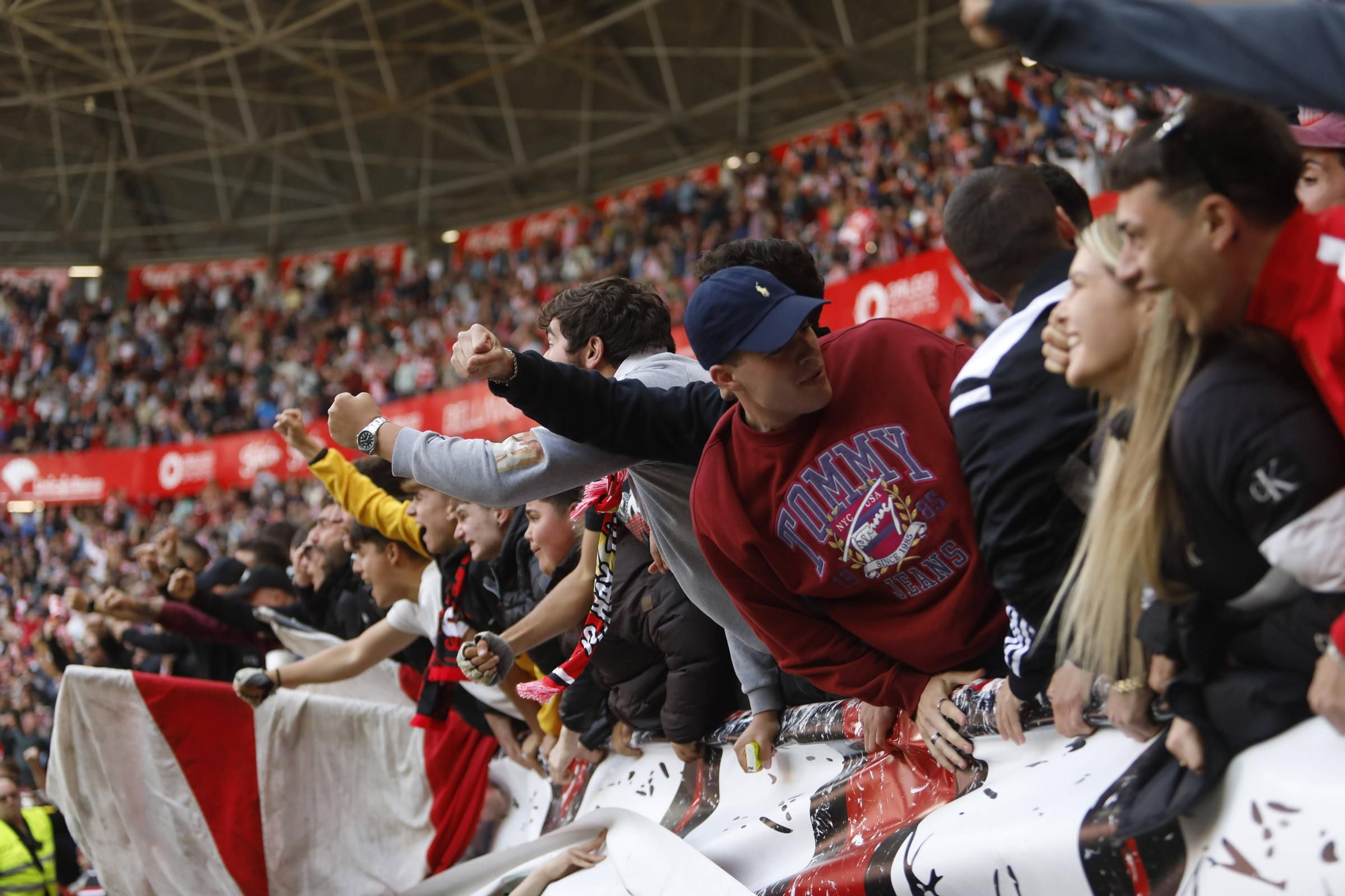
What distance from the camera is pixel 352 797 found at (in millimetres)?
4555

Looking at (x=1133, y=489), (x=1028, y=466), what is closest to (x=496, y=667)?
(x=1028, y=466)

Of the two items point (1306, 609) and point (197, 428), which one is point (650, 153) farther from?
point (1306, 609)

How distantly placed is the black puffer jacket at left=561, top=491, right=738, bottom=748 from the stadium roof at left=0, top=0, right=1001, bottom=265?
12.7 metres

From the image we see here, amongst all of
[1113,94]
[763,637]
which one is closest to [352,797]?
[763,637]

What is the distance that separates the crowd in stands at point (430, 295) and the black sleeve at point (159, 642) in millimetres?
7945

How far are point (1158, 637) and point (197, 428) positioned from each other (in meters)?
21.3

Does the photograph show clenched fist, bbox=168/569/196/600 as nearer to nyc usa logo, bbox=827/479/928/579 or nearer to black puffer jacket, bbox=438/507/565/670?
black puffer jacket, bbox=438/507/565/670

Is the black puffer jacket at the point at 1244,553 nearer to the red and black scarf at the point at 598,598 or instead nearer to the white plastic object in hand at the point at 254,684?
the red and black scarf at the point at 598,598

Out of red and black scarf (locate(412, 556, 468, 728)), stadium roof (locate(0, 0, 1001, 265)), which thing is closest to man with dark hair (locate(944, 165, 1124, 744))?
red and black scarf (locate(412, 556, 468, 728))

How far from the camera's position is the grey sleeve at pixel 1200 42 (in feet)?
4.25

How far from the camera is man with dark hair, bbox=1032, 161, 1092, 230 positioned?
218 centimetres

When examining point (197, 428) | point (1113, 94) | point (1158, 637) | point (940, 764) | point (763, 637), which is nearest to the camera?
point (1158, 637)

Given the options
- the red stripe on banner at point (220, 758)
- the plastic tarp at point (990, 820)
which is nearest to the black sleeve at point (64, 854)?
the red stripe on banner at point (220, 758)

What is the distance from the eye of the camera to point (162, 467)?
795 inches
